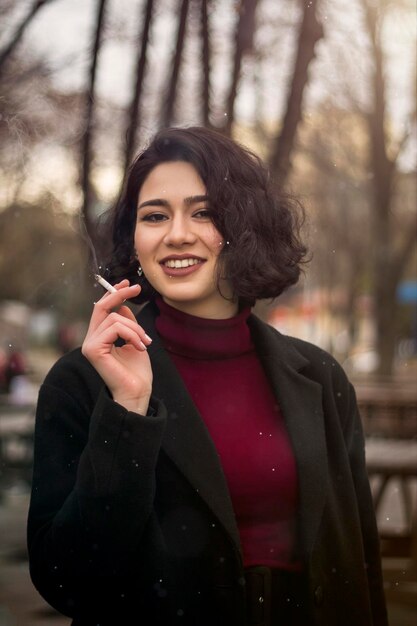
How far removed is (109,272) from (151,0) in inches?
30.3

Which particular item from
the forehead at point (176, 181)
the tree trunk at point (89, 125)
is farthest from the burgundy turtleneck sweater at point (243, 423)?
the tree trunk at point (89, 125)

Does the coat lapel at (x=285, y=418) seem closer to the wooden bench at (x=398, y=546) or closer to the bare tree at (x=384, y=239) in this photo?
the wooden bench at (x=398, y=546)

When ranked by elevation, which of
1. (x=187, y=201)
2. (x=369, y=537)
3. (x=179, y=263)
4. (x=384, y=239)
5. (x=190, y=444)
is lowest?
(x=369, y=537)

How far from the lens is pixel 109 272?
6.08 ft

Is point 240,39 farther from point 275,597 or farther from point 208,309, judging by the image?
point 275,597

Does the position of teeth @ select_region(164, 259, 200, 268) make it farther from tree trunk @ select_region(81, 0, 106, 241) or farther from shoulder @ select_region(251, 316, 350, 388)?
tree trunk @ select_region(81, 0, 106, 241)

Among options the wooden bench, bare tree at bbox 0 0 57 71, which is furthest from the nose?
the wooden bench

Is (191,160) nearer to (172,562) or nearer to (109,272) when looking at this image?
(109,272)

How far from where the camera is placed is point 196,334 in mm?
1875

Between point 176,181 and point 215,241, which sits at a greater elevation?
point 176,181

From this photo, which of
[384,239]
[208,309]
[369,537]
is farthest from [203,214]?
[384,239]

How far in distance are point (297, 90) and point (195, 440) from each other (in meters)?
1.20

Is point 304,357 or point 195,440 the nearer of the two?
point 195,440

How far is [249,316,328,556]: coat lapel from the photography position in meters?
1.82
